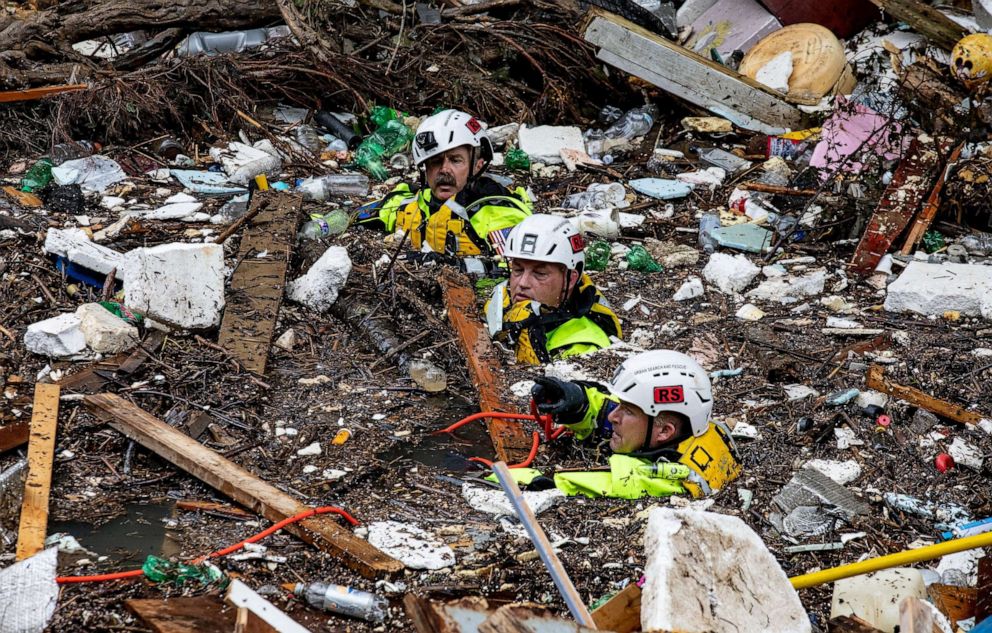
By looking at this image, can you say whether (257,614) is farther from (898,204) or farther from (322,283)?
(898,204)

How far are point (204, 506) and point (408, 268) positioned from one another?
9.51 feet

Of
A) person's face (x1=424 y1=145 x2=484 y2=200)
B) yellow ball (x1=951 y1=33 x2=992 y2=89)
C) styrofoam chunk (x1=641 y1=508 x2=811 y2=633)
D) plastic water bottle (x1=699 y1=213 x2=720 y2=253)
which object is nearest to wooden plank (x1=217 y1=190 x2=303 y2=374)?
person's face (x1=424 y1=145 x2=484 y2=200)

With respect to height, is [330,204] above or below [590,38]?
below

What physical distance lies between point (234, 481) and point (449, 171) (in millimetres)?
3495

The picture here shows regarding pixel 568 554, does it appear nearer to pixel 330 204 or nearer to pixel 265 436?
pixel 265 436

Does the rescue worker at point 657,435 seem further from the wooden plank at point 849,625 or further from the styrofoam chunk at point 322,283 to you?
A: the styrofoam chunk at point 322,283

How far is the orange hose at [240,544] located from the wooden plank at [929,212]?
16.7 ft

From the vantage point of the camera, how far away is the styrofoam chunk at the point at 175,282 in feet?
19.4

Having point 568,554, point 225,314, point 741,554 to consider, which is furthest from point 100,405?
point 741,554

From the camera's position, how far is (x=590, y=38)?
10.1m

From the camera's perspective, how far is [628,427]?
4.75 m

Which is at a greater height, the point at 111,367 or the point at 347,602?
the point at 347,602

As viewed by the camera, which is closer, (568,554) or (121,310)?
(568,554)

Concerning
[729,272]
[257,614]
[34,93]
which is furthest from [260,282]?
[34,93]
